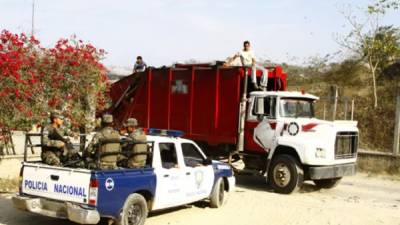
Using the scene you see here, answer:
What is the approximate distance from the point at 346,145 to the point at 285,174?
1.79 metres

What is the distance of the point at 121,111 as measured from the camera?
58.0ft

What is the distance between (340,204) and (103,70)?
24.8ft

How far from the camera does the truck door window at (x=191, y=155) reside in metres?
10.3

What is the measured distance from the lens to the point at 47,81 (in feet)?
47.3

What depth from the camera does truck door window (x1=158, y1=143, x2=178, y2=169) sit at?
9632mm

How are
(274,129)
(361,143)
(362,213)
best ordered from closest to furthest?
(362,213), (274,129), (361,143)

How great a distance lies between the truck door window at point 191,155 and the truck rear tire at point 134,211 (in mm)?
1805

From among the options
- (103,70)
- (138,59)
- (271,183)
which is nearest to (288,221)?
(271,183)

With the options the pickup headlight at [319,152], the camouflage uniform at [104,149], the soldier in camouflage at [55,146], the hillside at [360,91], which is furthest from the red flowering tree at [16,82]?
the hillside at [360,91]

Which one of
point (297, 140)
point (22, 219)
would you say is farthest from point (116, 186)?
point (297, 140)

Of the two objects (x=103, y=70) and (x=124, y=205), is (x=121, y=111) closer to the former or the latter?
(x=103, y=70)

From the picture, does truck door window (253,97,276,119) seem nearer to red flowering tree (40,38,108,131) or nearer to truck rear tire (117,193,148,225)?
red flowering tree (40,38,108,131)

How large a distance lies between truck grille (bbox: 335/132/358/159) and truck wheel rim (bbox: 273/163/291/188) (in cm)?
130

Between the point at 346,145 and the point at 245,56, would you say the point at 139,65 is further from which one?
the point at 346,145
